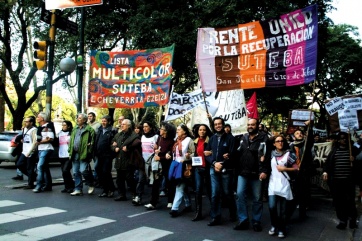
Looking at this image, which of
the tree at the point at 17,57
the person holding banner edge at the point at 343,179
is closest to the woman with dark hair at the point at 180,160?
the person holding banner edge at the point at 343,179

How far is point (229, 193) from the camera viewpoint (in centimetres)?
641

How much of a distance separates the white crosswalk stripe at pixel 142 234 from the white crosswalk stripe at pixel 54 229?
0.68m

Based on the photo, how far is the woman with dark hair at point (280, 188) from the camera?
19.0ft

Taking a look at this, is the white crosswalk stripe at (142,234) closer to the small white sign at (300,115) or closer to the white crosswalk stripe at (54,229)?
the white crosswalk stripe at (54,229)

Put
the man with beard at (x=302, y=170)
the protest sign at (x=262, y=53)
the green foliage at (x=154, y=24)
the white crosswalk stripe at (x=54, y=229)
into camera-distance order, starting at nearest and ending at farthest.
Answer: the white crosswalk stripe at (x=54, y=229) → the man with beard at (x=302, y=170) → the protest sign at (x=262, y=53) → the green foliage at (x=154, y=24)

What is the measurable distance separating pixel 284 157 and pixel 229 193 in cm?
117

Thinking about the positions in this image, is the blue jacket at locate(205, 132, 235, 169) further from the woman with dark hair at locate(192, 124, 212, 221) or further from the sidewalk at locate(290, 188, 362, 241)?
the sidewalk at locate(290, 188, 362, 241)

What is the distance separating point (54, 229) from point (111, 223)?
0.91 m

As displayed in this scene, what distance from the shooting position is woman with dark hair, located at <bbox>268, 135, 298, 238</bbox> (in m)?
5.79

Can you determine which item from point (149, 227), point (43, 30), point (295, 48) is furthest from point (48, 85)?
point (43, 30)

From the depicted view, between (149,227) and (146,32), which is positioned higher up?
(146,32)

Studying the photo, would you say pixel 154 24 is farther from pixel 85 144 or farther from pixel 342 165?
pixel 342 165

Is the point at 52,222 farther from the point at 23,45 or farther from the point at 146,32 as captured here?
the point at 23,45

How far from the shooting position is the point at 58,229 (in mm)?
5656
